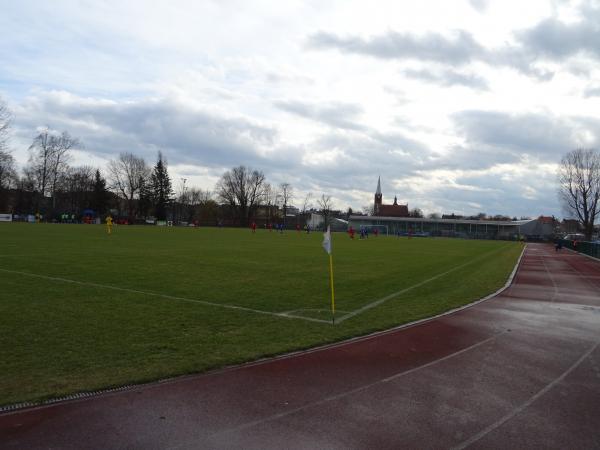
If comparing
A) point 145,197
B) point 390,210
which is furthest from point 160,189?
point 390,210

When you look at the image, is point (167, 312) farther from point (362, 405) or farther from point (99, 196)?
point (99, 196)

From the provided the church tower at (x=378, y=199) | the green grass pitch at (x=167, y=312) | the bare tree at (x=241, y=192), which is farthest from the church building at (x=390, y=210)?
the green grass pitch at (x=167, y=312)

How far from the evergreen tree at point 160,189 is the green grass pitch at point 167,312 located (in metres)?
86.3

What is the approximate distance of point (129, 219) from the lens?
95062mm

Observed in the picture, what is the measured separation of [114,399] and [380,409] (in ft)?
9.55

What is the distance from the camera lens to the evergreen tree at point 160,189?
102119mm

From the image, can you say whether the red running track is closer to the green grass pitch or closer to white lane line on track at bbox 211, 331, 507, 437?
white lane line on track at bbox 211, 331, 507, 437

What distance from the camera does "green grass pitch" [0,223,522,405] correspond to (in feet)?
19.9

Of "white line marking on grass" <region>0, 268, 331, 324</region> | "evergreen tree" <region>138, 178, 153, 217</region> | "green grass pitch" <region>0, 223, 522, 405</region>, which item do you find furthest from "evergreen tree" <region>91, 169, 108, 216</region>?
"white line marking on grass" <region>0, 268, 331, 324</region>

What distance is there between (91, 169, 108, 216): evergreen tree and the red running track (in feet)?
331

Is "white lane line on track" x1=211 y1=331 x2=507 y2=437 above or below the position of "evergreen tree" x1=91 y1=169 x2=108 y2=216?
below

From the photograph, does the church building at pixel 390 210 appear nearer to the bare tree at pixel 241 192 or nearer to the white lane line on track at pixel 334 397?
the bare tree at pixel 241 192

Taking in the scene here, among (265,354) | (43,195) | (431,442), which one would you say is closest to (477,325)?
(265,354)

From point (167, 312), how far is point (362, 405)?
556 cm
